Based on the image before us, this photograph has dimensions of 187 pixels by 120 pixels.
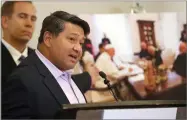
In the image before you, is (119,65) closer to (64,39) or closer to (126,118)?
(126,118)

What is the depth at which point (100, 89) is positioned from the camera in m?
1.02

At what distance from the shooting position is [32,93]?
809 millimetres

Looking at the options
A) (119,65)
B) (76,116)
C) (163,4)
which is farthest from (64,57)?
(163,4)

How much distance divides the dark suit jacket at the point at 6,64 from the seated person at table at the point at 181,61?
608 mm

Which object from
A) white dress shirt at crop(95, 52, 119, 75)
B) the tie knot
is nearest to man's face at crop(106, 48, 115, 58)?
white dress shirt at crop(95, 52, 119, 75)

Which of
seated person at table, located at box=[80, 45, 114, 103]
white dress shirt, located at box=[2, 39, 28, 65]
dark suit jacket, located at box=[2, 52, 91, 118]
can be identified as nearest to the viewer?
dark suit jacket, located at box=[2, 52, 91, 118]

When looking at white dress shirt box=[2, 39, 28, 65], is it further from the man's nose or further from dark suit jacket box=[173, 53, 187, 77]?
dark suit jacket box=[173, 53, 187, 77]

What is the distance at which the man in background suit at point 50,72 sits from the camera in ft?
2.65

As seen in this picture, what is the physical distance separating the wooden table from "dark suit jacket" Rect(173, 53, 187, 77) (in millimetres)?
18

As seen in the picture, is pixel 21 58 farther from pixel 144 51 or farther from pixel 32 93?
pixel 144 51

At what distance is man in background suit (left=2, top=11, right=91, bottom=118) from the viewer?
0.81 m

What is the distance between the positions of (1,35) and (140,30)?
495mm

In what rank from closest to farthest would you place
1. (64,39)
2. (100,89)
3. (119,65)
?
1. (64,39)
2. (100,89)
3. (119,65)

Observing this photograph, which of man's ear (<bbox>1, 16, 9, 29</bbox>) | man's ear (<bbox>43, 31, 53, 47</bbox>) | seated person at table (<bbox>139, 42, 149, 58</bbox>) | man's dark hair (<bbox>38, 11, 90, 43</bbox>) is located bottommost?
seated person at table (<bbox>139, 42, 149, 58</bbox>)
